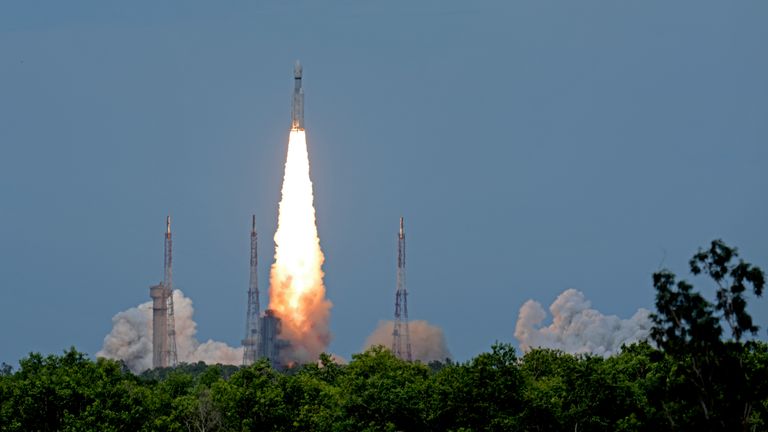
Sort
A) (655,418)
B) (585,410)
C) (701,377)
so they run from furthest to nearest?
(585,410)
(655,418)
(701,377)

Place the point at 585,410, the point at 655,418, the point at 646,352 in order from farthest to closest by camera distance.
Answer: the point at 646,352 → the point at 585,410 → the point at 655,418

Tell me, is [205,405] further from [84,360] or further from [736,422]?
[736,422]

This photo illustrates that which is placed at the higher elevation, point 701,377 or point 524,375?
point 524,375

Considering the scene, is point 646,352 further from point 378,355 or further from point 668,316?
point 668,316

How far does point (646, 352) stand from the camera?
474 feet

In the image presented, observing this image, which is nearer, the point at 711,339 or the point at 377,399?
the point at 711,339

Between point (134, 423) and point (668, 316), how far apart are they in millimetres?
48760

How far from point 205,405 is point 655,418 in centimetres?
3509

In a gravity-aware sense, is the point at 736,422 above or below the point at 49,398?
below

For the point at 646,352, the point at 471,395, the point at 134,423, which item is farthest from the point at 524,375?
the point at 134,423

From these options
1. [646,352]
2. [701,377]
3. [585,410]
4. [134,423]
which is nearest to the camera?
[701,377]

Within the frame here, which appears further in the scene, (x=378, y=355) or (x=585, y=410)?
(x=378, y=355)

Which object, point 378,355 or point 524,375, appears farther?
point 378,355

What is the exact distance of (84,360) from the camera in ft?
480
